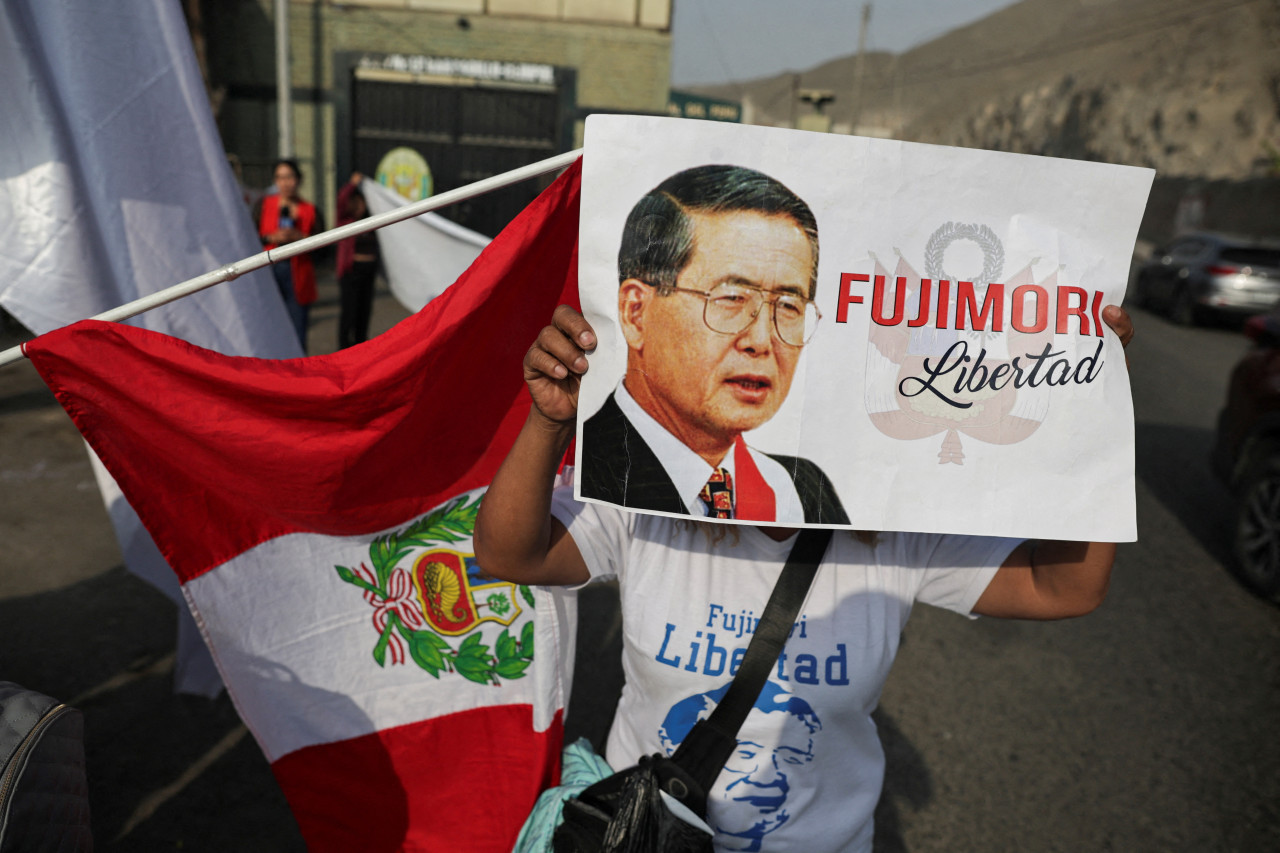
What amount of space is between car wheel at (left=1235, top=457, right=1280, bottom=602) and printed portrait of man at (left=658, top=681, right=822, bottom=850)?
14.9 feet

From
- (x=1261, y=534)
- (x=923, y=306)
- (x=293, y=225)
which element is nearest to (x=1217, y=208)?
(x=1261, y=534)

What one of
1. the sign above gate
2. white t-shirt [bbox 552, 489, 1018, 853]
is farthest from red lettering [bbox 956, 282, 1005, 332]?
the sign above gate

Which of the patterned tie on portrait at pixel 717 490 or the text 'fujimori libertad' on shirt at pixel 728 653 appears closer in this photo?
the patterned tie on portrait at pixel 717 490

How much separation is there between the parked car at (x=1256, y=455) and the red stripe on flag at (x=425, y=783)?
4.63 meters

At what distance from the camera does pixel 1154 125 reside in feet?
163

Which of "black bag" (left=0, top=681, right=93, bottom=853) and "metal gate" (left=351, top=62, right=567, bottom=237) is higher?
"metal gate" (left=351, top=62, right=567, bottom=237)

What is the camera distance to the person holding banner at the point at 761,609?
1553mm

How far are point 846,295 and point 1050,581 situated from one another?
0.69 m

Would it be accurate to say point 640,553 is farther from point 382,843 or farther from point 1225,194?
point 1225,194

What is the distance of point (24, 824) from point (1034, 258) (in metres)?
1.73

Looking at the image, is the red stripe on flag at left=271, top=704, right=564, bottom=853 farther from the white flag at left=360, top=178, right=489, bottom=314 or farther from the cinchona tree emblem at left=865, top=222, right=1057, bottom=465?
the white flag at left=360, top=178, right=489, bottom=314

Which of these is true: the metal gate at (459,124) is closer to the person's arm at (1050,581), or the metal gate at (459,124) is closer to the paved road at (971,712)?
the paved road at (971,712)

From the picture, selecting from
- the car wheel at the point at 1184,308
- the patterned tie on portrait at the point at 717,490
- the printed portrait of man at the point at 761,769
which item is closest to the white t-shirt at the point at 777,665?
the printed portrait of man at the point at 761,769

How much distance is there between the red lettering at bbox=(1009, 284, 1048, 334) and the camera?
142 cm
